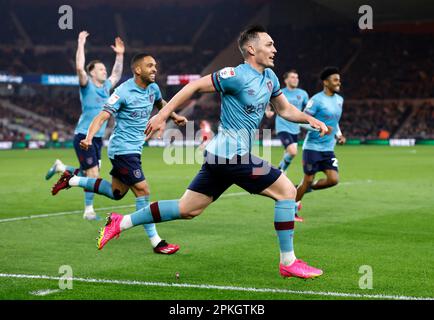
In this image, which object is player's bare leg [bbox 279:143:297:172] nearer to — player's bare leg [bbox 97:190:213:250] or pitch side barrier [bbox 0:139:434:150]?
player's bare leg [bbox 97:190:213:250]

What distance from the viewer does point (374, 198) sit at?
15.4m

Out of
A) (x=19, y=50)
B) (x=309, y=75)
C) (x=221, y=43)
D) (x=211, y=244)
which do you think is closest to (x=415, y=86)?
(x=309, y=75)

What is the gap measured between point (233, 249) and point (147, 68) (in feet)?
8.48

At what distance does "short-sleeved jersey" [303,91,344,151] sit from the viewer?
12.1 meters

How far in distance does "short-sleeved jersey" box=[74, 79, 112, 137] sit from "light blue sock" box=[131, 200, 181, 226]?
17.3 feet

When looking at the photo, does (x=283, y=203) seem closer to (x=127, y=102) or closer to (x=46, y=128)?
(x=127, y=102)

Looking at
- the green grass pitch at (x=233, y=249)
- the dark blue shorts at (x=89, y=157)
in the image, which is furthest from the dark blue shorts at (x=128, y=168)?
the dark blue shorts at (x=89, y=157)

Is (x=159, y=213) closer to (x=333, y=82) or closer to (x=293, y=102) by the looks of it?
(x=333, y=82)

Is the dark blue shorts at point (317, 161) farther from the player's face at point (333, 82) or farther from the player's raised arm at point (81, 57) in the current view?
the player's raised arm at point (81, 57)

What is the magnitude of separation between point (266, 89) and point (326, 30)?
191ft

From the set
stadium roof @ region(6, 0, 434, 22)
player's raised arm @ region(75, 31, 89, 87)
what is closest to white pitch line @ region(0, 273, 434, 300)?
Answer: player's raised arm @ region(75, 31, 89, 87)

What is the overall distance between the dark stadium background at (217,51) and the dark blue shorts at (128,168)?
148 feet

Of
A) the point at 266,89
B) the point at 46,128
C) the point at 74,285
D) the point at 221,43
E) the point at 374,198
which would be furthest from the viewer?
the point at 221,43

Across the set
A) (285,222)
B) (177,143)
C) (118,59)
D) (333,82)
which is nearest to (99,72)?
(118,59)
